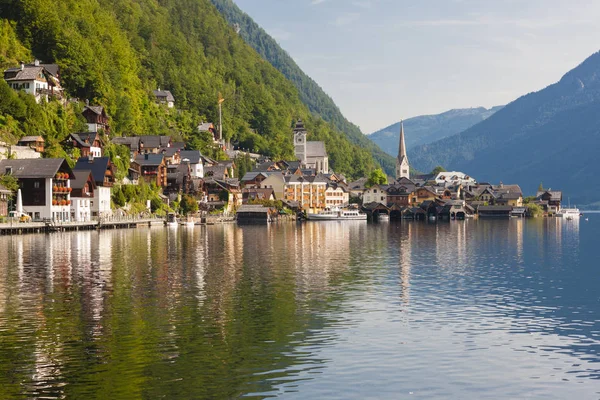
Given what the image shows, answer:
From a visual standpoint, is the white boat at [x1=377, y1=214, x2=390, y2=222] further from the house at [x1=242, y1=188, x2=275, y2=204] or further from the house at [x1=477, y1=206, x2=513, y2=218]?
the house at [x1=477, y1=206, x2=513, y2=218]

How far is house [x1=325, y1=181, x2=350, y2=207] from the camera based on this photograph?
178500 millimetres

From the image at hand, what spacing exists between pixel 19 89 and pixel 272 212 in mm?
56327

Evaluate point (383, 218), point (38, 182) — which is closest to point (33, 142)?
point (38, 182)

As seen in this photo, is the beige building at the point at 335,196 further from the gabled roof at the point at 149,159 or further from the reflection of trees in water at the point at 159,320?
the reflection of trees in water at the point at 159,320

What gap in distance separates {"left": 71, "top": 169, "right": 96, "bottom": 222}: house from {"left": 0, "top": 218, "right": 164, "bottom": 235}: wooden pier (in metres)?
2.48

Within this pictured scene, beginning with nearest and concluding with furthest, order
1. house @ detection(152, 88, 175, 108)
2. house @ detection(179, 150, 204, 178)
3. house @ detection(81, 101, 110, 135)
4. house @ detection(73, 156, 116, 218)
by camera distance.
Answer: house @ detection(73, 156, 116, 218), house @ detection(81, 101, 110, 135), house @ detection(179, 150, 204, 178), house @ detection(152, 88, 175, 108)

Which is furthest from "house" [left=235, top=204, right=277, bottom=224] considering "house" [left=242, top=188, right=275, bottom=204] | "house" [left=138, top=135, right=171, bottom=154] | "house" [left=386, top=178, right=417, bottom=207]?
"house" [left=386, top=178, right=417, bottom=207]

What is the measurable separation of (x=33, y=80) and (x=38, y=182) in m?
27.2

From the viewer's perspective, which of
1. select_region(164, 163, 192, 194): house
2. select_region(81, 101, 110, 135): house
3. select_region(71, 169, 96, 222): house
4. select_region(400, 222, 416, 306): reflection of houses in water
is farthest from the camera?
select_region(164, 163, 192, 194): house

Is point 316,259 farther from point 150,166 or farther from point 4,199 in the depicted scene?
point 150,166

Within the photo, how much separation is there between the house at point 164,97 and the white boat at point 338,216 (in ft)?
171

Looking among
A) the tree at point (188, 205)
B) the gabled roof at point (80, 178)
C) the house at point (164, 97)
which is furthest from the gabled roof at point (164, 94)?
the gabled roof at point (80, 178)

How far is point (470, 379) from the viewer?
72.9 ft

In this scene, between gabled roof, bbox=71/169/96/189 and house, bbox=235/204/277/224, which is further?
house, bbox=235/204/277/224
